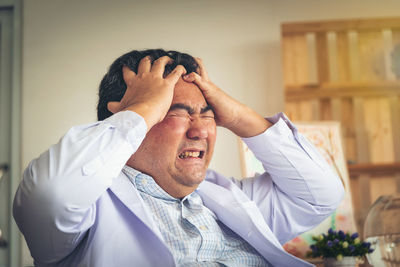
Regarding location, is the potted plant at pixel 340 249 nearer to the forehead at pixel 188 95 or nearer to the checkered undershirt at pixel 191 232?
the checkered undershirt at pixel 191 232

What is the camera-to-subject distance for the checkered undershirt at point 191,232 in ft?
3.21

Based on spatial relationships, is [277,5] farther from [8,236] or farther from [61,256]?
[61,256]

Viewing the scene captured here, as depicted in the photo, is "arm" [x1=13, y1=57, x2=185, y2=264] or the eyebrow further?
the eyebrow

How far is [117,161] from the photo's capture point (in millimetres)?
833

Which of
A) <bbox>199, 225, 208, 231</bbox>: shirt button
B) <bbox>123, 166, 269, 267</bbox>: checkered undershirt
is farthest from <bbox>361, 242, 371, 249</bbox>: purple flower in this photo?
<bbox>199, 225, 208, 231</bbox>: shirt button

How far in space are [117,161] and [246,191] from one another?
1.67ft

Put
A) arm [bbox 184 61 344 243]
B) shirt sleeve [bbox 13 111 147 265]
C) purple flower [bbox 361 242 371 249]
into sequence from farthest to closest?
purple flower [bbox 361 242 371 249] < arm [bbox 184 61 344 243] < shirt sleeve [bbox 13 111 147 265]

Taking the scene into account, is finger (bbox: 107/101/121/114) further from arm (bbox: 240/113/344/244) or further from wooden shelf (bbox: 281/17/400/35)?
wooden shelf (bbox: 281/17/400/35)

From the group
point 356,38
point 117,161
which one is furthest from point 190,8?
point 117,161

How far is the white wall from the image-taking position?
246cm

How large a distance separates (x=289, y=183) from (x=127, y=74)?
19.0 inches

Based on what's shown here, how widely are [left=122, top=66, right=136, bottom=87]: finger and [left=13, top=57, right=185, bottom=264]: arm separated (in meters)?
0.12

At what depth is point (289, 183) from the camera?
1.19 meters

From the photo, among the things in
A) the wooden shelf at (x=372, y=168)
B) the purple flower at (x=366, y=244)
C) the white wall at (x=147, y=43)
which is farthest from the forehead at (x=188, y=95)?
the wooden shelf at (x=372, y=168)
